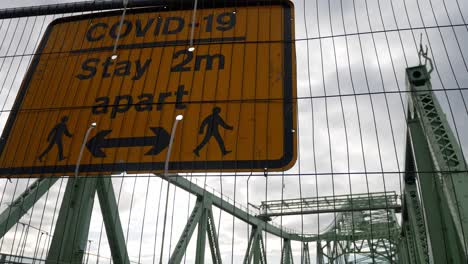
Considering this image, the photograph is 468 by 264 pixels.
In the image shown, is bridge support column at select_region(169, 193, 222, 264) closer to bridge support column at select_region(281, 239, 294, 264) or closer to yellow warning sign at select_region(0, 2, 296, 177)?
yellow warning sign at select_region(0, 2, 296, 177)

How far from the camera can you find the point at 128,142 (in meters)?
5.81

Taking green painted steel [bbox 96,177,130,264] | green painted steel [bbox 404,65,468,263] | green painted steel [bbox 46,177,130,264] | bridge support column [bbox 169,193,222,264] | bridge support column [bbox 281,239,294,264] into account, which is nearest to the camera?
green painted steel [bbox 46,177,130,264]

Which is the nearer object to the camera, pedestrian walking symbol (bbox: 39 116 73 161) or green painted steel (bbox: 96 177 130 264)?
pedestrian walking symbol (bbox: 39 116 73 161)

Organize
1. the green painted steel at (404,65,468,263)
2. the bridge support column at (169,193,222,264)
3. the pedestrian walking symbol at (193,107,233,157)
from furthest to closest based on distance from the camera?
the bridge support column at (169,193,222,264) < the green painted steel at (404,65,468,263) < the pedestrian walking symbol at (193,107,233,157)

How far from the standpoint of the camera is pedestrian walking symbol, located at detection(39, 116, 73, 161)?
6.01 meters

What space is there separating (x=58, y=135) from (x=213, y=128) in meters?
2.72

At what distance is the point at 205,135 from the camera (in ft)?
18.4

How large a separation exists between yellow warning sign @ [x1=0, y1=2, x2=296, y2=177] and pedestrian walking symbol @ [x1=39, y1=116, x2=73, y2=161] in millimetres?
19

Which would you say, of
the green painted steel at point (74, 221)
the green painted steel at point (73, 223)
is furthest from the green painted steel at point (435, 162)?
the green painted steel at point (73, 223)

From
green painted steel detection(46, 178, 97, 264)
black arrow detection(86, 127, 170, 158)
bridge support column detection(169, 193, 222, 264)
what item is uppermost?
bridge support column detection(169, 193, 222, 264)

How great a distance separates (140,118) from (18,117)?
2.49 metres

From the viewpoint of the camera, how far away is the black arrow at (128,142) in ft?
18.6

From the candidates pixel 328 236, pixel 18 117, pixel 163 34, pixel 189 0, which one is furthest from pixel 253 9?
pixel 328 236

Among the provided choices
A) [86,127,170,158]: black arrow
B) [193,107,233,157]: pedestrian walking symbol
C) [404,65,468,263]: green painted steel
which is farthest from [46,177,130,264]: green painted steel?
[404,65,468,263]: green painted steel
